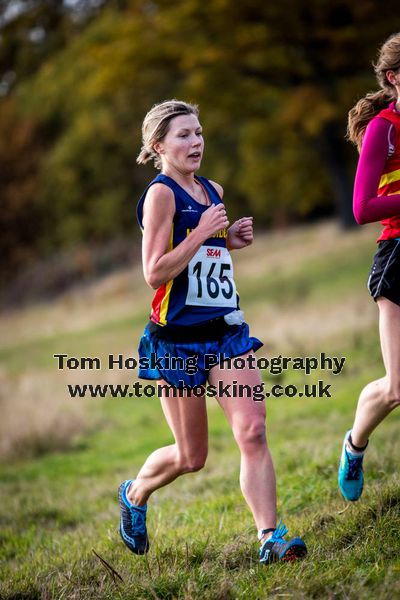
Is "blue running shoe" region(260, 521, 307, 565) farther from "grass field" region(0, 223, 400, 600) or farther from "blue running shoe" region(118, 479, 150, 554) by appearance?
"blue running shoe" region(118, 479, 150, 554)

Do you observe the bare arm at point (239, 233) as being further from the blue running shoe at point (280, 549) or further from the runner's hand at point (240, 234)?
the blue running shoe at point (280, 549)

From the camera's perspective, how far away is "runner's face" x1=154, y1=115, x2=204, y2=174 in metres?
4.07

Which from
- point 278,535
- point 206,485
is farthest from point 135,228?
point 278,535

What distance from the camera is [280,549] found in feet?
12.0

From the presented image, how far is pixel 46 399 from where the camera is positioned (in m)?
12.2

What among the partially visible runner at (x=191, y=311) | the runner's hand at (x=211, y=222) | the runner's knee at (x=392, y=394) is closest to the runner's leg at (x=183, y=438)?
the partially visible runner at (x=191, y=311)

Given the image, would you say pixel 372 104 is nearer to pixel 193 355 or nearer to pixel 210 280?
pixel 210 280

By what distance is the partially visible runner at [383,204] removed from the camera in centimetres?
395

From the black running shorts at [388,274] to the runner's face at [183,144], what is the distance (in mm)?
1016

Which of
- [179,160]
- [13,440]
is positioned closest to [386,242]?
[179,160]

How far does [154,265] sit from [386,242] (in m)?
1.17

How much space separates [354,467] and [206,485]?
249 cm

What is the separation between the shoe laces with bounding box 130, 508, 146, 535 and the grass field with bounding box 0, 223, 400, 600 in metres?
0.14

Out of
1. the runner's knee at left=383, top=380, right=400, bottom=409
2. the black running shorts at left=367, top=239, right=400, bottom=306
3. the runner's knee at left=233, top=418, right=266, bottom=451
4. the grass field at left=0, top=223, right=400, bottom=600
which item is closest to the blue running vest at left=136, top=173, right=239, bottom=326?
the runner's knee at left=233, top=418, right=266, bottom=451
